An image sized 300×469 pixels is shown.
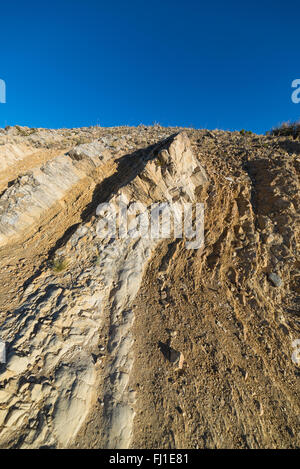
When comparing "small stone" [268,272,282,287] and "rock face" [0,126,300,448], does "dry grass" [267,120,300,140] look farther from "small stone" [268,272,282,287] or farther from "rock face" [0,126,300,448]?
"small stone" [268,272,282,287]

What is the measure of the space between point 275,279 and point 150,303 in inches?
182

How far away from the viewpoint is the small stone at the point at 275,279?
591 centimetres

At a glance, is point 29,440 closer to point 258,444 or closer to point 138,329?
point 138,329

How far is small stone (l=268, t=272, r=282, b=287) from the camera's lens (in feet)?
19.4

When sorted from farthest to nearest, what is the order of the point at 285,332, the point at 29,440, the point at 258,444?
the point at 285,332 < the point at 258,444 < the point at 29,440

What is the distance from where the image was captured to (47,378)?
3900mm

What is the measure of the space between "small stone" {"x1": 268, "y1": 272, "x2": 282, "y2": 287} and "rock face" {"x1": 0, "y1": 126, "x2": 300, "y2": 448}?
→ 13 cm

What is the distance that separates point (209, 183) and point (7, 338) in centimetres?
960

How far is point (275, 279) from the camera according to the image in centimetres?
598

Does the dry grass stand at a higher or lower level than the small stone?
higher

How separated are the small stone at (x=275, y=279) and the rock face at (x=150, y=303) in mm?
128

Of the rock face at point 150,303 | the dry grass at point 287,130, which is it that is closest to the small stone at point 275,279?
the rock face at point 150,303

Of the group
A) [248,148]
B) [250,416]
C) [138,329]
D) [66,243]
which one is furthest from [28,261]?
[248,148]

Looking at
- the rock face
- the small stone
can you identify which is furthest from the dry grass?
the small stone
